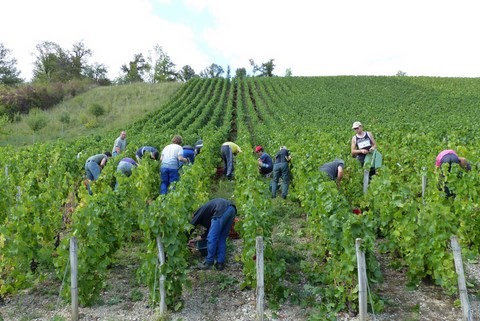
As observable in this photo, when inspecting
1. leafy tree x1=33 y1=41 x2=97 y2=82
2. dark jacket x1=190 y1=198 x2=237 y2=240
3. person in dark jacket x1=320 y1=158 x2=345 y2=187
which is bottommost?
dark jacket x1=190 y1=198 x2=237 y2=240

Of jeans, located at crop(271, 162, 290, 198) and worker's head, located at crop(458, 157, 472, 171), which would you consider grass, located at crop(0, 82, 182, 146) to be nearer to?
jeans, located at crop(271, 162, 290, 198)

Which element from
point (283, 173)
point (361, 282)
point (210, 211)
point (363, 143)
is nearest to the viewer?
point (361, 282)

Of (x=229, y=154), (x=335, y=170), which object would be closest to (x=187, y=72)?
(x=229, y=154)

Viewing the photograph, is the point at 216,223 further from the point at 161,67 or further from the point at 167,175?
the point at 161,67

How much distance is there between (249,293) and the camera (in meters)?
5.57

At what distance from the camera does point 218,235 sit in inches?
243

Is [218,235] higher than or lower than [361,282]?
higher

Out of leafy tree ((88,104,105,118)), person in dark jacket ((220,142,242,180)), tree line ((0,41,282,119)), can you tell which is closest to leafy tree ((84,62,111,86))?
tree line ((0,41,282,119))

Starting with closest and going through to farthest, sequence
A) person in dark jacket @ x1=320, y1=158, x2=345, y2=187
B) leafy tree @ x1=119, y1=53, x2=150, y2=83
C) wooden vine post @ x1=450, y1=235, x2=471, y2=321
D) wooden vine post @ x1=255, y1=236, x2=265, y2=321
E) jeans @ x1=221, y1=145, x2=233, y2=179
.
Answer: wooden vine post @ x1=450, y1=235, x2=471, y2=321 → wooden vine post @ x1=255, y1=236, x2=265, y2=321 → person in dark jacket @ x1=320, y1=158, x2=345, y2=187 → jeans @ x1=221, y1=145, x2=233, y2=179 → leafy tree @ x1=119, y1=53, x2=150, y2=83

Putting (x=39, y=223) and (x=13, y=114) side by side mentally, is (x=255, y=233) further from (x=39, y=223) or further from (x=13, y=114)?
(x=13, y=114)

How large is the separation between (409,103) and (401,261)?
34.5 m

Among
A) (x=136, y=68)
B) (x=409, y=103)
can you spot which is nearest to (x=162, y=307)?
(x=409, y=103)

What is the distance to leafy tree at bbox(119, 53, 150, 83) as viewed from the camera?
251ft

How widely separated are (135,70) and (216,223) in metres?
75.8
